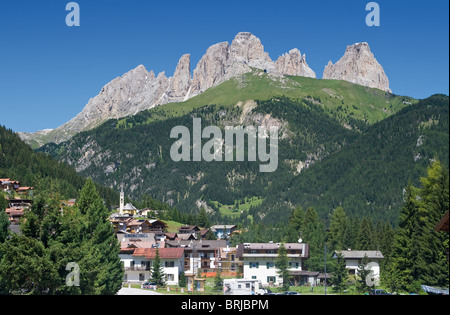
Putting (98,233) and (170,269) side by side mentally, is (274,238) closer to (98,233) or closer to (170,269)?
(170,269)

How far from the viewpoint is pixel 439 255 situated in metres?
Result: 53.0

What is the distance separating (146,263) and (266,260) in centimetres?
2566

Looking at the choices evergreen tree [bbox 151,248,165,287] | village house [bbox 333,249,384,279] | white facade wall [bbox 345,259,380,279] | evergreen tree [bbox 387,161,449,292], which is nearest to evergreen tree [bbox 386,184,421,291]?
evergreen tree [bbox 387,161,449,292]

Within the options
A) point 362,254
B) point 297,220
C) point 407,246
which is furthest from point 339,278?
point 297,220

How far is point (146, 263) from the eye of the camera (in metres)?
115

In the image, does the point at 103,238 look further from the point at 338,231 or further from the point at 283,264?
the point at 338,231

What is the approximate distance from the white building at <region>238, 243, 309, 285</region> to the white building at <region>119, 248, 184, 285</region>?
1492 cm

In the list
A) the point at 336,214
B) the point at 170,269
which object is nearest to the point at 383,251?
the point at 336,214

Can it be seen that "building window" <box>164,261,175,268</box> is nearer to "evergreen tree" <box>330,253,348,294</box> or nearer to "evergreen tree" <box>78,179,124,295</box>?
"evergreen tree" <box>330,253,348,294</box>

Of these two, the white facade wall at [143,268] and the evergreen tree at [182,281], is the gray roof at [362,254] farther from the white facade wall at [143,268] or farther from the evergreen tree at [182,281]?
the white facade wall at [143,268]

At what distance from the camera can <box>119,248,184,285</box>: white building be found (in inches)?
4454

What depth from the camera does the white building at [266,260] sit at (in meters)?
120

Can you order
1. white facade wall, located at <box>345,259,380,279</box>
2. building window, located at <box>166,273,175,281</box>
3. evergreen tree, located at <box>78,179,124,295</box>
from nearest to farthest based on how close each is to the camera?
evergreen tree, located at <box>78,179,124,295</box> → white facade wall, located at <box>345,259,380,279</box> → building window, located at <box>166,273,175,281</box>
